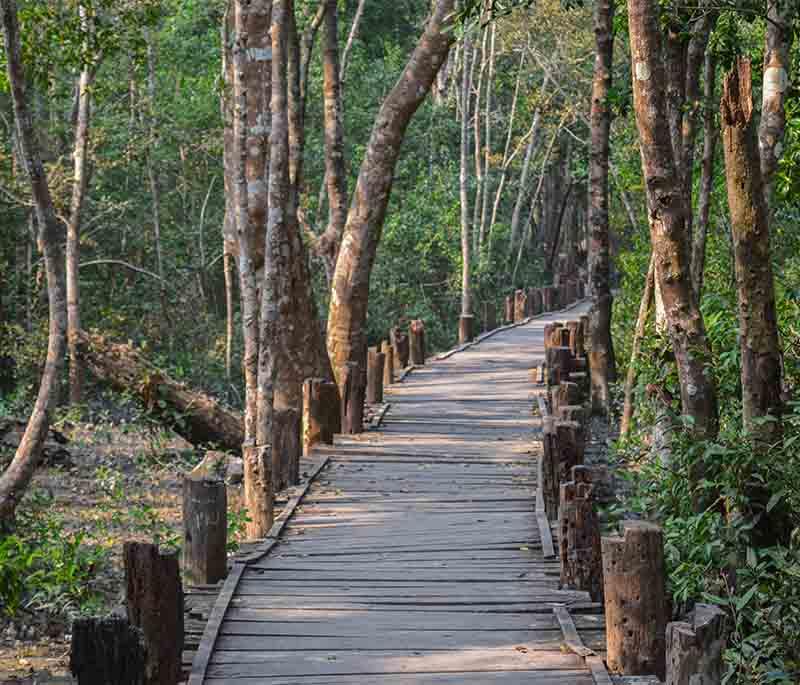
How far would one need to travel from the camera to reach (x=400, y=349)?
20.8 m

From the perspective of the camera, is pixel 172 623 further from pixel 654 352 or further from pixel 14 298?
pixel 14 298

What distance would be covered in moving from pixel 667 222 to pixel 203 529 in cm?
334

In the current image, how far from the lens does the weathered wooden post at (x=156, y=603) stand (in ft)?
21.7

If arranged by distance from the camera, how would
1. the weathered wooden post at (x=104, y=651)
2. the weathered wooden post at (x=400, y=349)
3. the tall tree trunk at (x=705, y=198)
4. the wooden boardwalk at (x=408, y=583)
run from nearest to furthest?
the weathered wooden post at (x=104, y=651) → the wooden boardwalk at (x=408, y=583) → the tall tree trunk at (x=705, y=198) → the weathered wooden post at (x=400, y=349)

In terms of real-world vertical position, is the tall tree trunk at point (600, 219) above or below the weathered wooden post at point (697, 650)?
above

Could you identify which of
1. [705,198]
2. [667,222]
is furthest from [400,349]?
[667,222]

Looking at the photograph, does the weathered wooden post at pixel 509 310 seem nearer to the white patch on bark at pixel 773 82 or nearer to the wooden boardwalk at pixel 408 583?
the wooden boardwalk at pixel 408 583

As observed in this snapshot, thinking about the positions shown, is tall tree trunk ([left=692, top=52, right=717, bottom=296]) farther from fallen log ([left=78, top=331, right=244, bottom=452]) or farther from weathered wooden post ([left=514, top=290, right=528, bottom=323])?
weathered wooden post ([left=514, top=290, right=528, bottom=323])

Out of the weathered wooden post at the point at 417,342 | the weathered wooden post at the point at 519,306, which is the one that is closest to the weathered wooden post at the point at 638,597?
the weathered wooden post at the point at 417,342

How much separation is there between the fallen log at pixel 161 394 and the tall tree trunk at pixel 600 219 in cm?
455

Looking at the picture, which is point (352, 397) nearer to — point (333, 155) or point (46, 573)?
point (333, 155)

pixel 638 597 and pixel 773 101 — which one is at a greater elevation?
pixel 773 101

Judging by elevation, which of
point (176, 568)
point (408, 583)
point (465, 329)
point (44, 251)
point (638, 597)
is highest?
point (44, 251)

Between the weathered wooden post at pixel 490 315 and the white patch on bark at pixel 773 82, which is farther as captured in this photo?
the weathered wooden post at pixel 490 315
